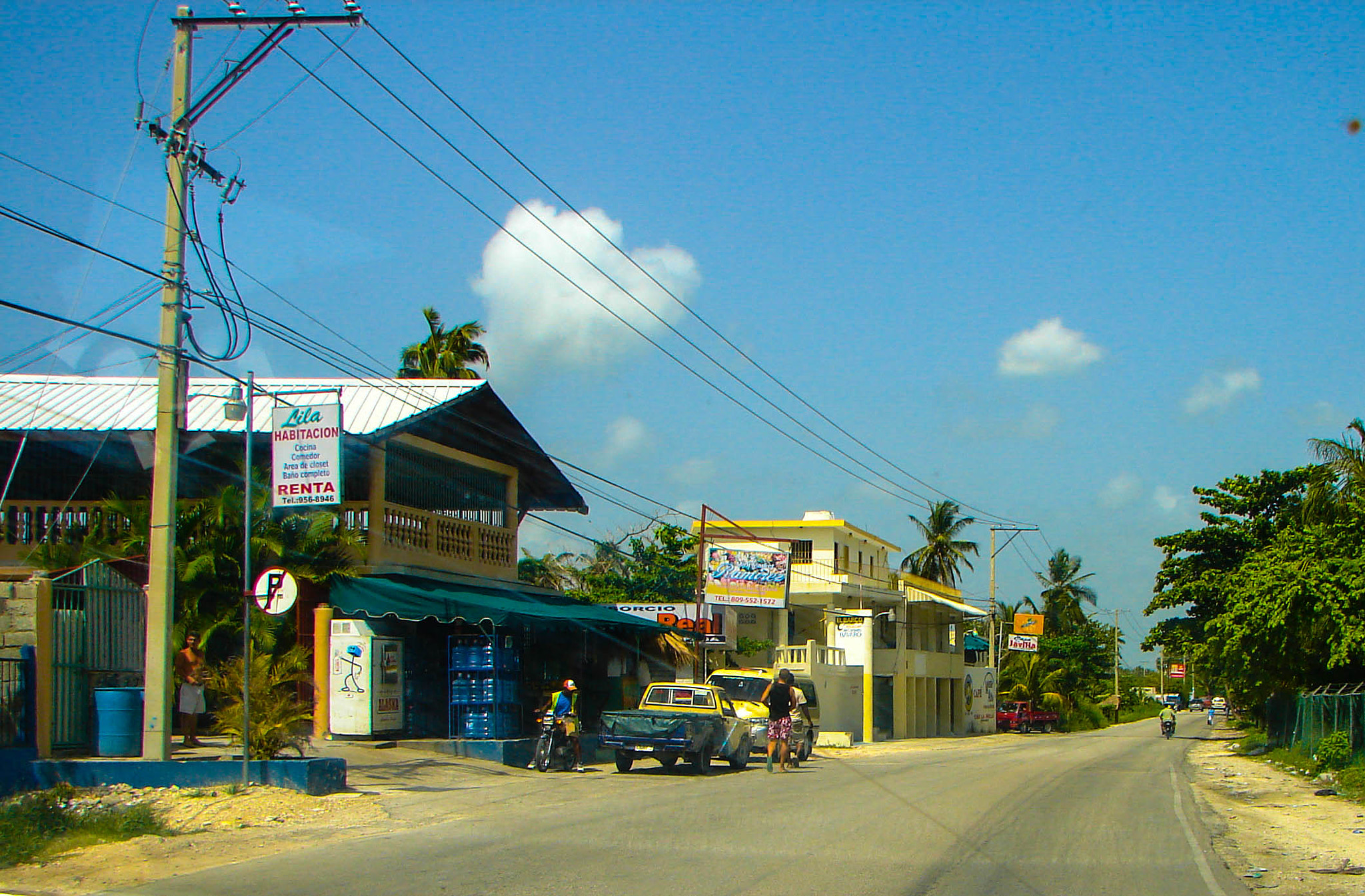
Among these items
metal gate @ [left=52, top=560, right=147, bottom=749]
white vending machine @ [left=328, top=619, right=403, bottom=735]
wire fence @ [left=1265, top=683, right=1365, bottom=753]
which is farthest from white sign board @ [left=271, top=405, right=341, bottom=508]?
wire fence @ [left=1265, top=683, right=1365, bottom=753]

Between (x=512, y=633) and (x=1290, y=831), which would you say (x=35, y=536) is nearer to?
(x=512, y=633)

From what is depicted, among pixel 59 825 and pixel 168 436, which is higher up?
pixel 168 436

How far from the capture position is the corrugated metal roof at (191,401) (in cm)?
2220

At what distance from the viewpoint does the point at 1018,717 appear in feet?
209

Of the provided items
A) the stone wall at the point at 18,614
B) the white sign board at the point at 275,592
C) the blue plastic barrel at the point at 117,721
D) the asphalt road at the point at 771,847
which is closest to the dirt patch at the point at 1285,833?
the asphalt road at the point at 771,847

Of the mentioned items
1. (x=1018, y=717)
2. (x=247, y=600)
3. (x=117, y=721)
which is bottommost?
(x=1018, y=717)

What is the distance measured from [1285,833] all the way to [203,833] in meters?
12.8

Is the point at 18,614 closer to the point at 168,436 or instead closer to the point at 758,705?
the point at 168,436

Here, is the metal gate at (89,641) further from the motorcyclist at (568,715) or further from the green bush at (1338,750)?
the green bush at (1338,750)

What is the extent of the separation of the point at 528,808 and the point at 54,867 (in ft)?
18.5

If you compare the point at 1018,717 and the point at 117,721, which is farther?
the point at 1018,717

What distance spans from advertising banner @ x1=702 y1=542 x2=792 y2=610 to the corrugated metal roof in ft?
47.8

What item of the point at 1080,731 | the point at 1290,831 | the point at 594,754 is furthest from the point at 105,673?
the point at 1080,731

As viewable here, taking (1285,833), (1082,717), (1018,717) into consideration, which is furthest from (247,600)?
(1082,717)
